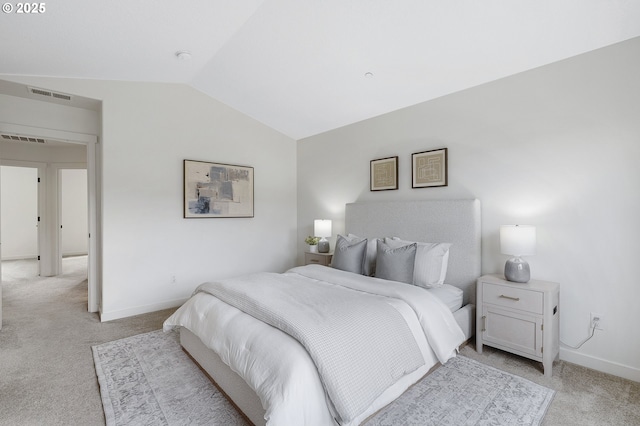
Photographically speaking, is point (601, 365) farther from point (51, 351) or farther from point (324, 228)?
point (51, 351)

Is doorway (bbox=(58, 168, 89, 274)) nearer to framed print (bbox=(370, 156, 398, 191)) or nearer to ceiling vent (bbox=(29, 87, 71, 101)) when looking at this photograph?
ceiling vent (bbox=(29, 87, 71, 101))

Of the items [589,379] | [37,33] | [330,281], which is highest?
[37,33]

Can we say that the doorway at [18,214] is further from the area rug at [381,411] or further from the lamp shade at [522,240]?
the lamp shade at [522,240]

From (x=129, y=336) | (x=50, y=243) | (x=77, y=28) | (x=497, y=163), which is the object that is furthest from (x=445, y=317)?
(x=50, y=243)

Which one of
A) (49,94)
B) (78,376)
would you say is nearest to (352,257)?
(78,376)

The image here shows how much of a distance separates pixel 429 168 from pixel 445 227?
73 cm

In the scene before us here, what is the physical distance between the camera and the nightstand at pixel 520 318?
234 cm

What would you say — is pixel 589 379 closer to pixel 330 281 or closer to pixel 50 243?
pixel 330 281

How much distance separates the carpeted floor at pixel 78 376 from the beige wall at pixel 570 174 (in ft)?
1.32

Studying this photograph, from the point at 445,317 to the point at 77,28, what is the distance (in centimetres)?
383

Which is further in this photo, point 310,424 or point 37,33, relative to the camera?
point 37,33

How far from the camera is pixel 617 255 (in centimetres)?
235

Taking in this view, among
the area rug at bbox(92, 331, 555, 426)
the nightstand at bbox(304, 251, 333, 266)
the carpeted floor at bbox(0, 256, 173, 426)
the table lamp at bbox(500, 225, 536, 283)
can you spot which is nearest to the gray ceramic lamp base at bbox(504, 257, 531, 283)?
the table lamp at bbox(500, 225, 536, 283)

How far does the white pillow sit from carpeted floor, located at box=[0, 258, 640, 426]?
2.28 feet
